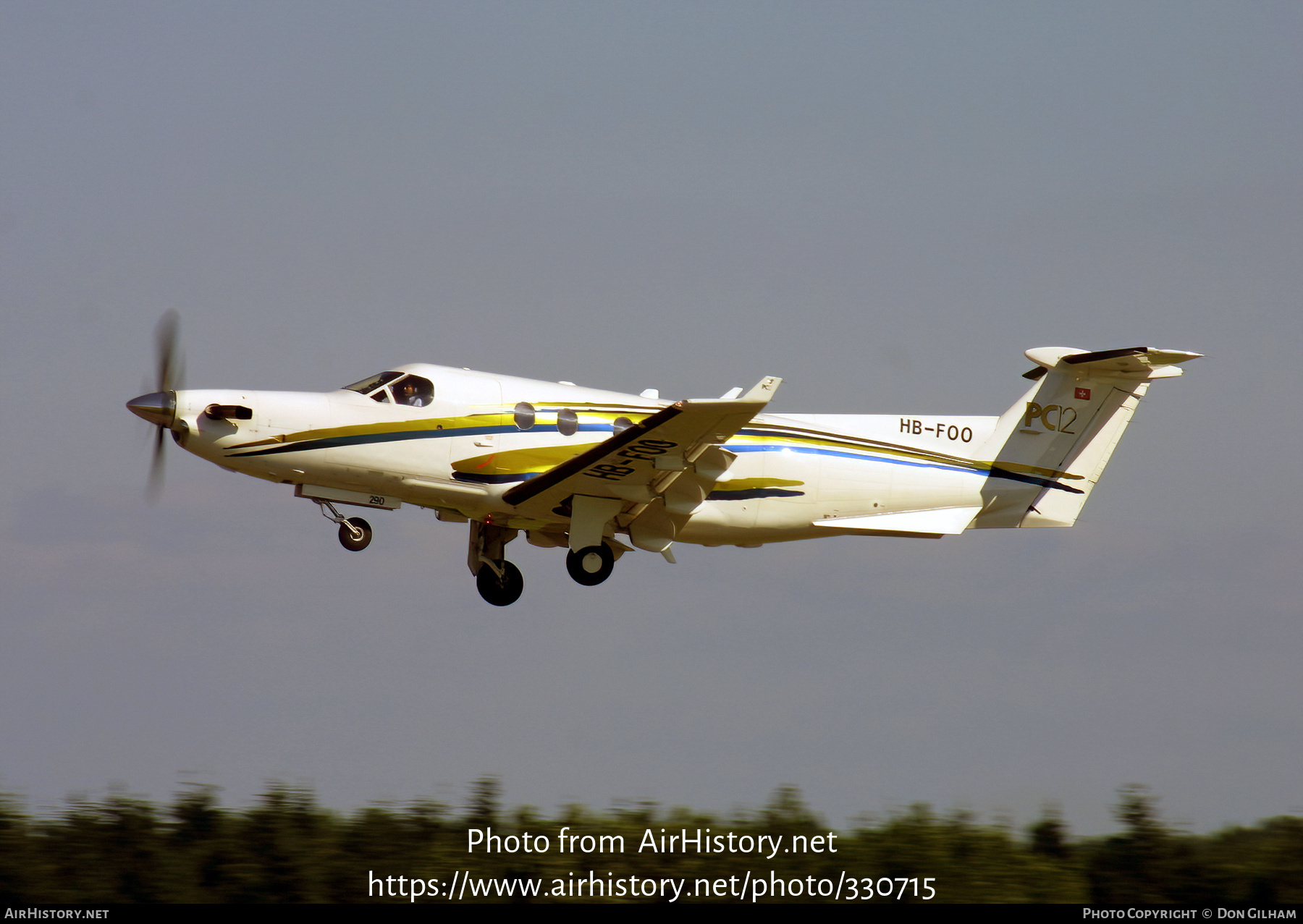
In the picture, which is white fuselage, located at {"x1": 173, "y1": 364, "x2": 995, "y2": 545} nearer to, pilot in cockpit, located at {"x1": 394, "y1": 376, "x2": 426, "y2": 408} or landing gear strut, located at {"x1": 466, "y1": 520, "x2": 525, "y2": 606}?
pilot in cockpit, located at {"x1": 394, "y1": 376, "x2": 426, "y2": 408}

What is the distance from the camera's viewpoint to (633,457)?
17.9 meters

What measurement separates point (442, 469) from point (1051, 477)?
951cm

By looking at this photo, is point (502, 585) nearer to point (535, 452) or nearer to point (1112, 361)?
point (535, 452)

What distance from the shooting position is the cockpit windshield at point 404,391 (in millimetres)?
19031

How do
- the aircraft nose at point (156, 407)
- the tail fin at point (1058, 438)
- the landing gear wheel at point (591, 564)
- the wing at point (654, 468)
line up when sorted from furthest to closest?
the tail fin at point (1058, 438) < the landing gear wheel at point (591, 564) < the aircraft nose at point (156, 407) < the wing at point (654, 468)

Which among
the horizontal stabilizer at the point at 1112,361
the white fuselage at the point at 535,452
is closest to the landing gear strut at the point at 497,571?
the white fuselage at the point at 535,452

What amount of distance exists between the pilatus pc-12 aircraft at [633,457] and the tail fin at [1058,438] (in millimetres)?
26

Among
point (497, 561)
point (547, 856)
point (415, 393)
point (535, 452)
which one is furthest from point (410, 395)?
point (547, 856)

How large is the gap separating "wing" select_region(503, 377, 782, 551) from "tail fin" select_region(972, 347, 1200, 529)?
5.02 m

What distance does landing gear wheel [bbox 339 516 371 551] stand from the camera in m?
19.3

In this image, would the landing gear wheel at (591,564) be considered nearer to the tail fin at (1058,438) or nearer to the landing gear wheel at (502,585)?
the landing gear wheel at (502,585)

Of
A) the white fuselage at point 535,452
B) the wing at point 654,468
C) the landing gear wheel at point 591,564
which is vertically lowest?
the landing gear wheel at point 591,564

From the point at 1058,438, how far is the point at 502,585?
358 inches

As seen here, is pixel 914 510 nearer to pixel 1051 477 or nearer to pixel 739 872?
pixel 1051 477
